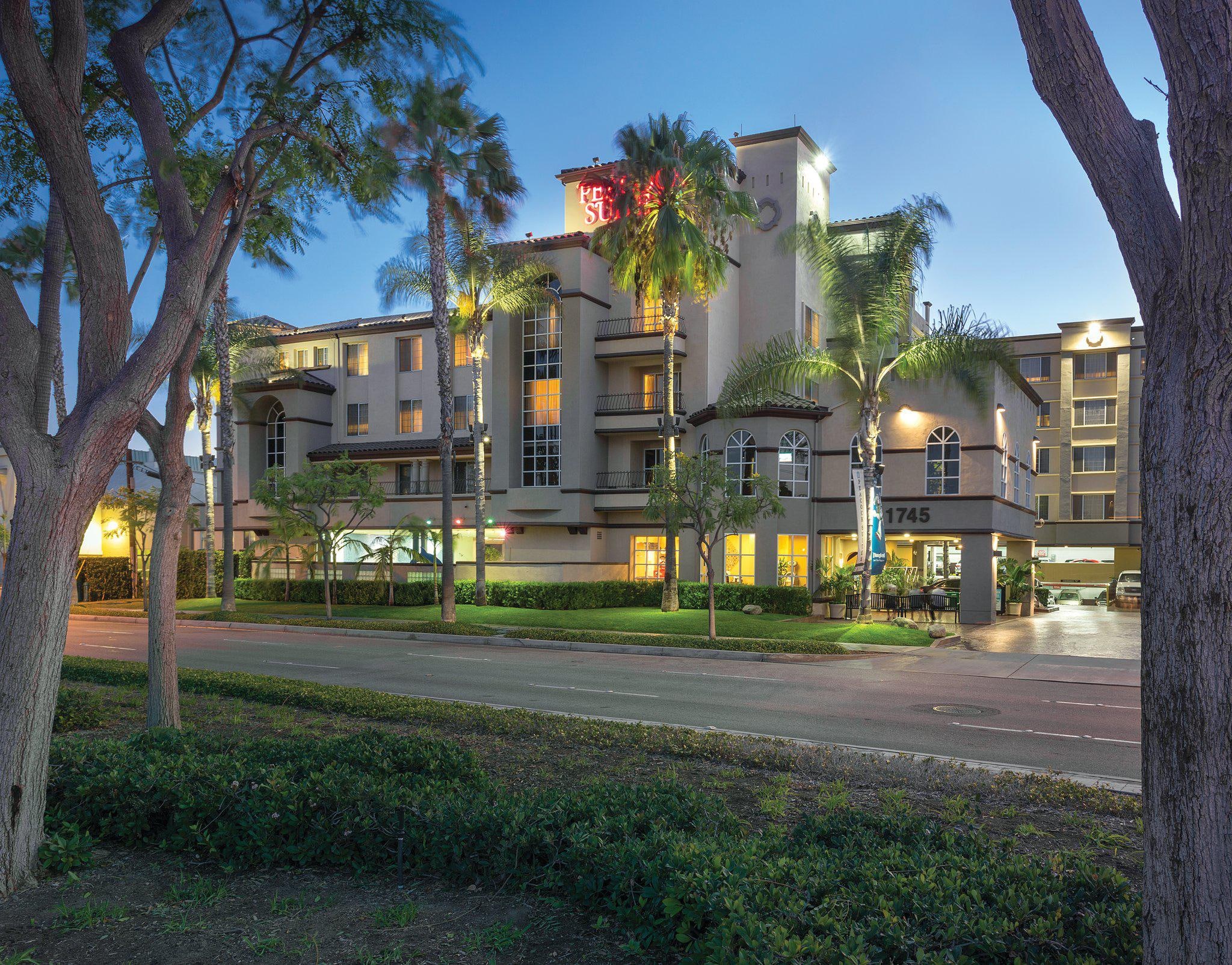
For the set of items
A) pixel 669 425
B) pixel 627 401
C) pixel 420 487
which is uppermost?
pixel 627 401

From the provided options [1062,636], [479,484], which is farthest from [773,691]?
[479,484]

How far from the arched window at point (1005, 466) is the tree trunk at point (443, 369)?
65.4ft

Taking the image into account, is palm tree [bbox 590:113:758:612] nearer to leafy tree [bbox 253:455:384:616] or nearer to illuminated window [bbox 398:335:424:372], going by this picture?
leafy tree [bbox 253:455:384:616]

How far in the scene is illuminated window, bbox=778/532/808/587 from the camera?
108 ft

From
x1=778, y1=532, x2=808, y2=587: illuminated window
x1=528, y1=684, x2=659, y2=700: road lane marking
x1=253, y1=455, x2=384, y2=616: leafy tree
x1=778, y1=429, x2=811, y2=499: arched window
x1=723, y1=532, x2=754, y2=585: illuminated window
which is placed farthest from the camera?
x1=723, y1=532, x2=754, y2=585: illuminated window

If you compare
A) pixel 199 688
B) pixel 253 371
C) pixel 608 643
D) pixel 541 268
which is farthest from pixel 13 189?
pixel 253 371

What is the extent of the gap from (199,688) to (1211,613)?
46.4ft

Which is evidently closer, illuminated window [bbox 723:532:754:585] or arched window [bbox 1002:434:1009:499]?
arched window [bbox 1002:434:1009:499]

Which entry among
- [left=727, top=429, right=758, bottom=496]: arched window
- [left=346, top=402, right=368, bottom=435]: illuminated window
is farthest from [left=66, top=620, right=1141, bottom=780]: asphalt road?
[left=346, top=402, right=368, bottom=435]: illuminated window

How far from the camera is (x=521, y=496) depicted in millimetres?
37906

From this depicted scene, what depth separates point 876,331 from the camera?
24922mm

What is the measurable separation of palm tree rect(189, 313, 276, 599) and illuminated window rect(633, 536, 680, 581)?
16388mm

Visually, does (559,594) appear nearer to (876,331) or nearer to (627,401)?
(627,401)

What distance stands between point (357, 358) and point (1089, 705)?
40460 mm
